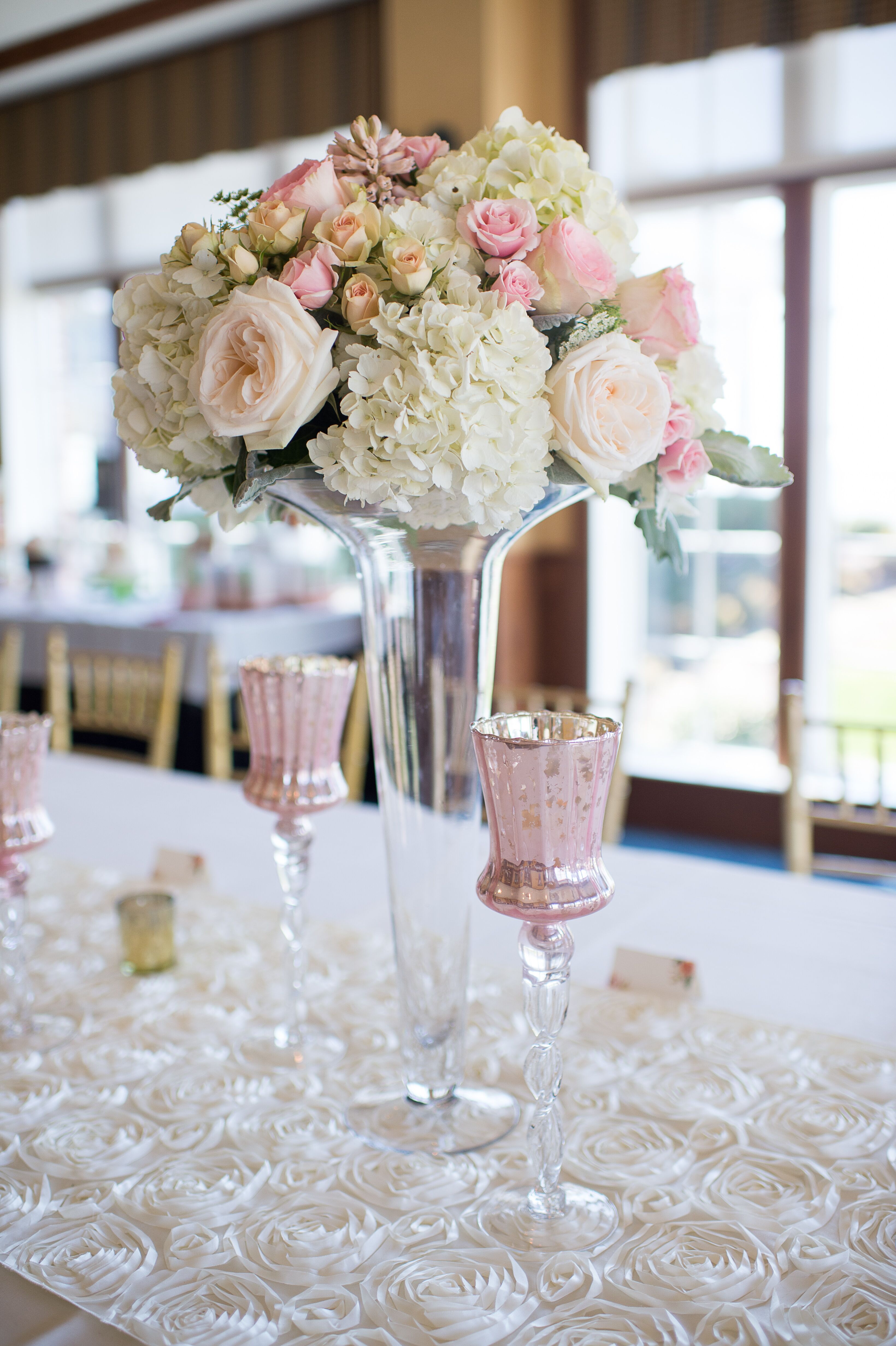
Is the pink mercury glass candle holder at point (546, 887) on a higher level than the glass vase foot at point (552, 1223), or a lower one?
higher

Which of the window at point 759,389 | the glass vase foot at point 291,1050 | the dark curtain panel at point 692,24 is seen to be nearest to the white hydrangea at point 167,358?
the glass vase foot at point 291,1050

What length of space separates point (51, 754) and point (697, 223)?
2.78m

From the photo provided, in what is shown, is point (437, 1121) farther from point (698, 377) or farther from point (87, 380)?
point (87, 380)

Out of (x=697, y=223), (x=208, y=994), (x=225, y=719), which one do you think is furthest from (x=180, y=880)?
(x=697, y=223)

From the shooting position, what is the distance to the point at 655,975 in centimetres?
104

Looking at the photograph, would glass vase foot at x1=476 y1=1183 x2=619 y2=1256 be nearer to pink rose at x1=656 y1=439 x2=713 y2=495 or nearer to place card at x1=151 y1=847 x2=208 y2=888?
pink rose at x1=656 y1=439 x2=713 y2=495

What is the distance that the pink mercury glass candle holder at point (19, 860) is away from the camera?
934 mm

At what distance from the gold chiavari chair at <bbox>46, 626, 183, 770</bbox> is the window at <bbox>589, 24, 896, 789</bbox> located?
180 centimetres

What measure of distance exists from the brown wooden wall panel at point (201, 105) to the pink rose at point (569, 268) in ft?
12.6

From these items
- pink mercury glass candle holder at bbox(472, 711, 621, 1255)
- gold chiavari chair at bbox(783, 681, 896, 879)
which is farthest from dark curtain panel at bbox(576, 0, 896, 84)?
pink mercury glass candle holder at bbox(472, 711, 621, 1255)

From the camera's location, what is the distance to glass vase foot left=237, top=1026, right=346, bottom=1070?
92cm

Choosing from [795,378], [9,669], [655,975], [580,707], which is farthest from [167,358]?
[795,378]

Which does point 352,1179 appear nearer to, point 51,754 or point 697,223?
point 51,754

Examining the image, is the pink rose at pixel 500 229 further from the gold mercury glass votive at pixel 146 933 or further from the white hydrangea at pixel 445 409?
the gold mercury glass votive at pixel 146 933
